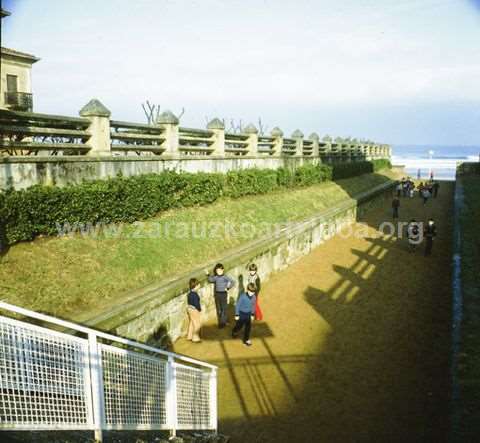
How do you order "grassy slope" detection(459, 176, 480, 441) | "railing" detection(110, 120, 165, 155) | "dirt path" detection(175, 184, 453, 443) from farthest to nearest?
"railing" detection(110, 120, 165, 155)
"dirt path" detection(175, 184, 453, 443)
"grassy slope" detection(459, 176, 480, 441)

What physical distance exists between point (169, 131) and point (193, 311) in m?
6.90

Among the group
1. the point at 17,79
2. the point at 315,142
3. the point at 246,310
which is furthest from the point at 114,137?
the point at 17,79

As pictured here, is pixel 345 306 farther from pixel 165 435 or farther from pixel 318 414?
pixel 165 435

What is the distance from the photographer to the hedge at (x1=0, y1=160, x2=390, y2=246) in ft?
24.7

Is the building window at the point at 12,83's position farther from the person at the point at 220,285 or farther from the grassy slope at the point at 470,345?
the grassy slope at the point at 470,345

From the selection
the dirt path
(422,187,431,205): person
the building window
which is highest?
the building window

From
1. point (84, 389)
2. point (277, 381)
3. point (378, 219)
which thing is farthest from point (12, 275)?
point (378, 219)

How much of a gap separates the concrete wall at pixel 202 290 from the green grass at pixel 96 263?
0.46 meters

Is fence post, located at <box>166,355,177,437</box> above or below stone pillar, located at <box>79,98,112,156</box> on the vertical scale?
below

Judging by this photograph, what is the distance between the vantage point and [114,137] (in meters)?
11.0

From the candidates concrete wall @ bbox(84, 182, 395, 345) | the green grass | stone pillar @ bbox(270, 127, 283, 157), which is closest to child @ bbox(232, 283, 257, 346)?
concrete wall @ bbox(84, 182, 395, 345)

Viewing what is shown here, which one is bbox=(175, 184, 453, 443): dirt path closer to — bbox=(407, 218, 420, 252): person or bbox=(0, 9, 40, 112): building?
bbox=(407, 218, 420, 252): person

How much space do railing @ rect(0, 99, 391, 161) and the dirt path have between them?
5.62 metres

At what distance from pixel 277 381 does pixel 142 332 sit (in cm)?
291
